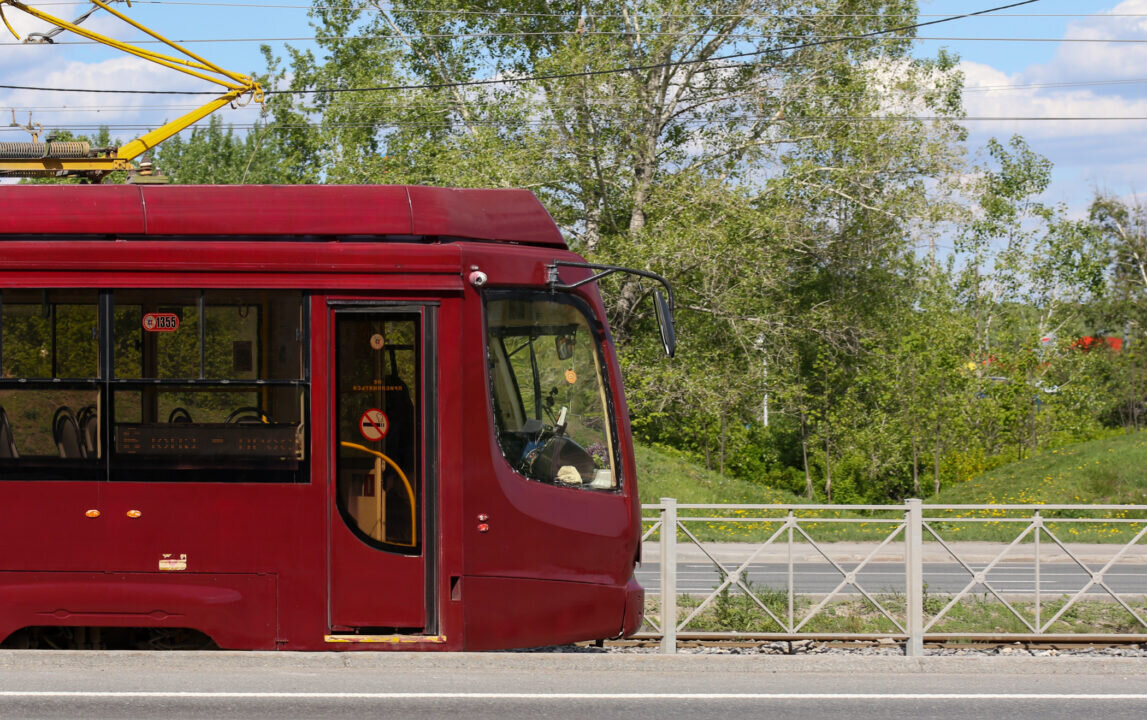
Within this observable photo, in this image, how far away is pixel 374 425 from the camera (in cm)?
788

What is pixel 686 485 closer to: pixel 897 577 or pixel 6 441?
pixel 897 577

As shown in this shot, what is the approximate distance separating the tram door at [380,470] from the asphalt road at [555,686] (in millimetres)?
393

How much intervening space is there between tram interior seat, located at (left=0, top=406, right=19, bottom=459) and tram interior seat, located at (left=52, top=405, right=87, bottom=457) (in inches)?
10.9

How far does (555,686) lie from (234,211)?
380cm

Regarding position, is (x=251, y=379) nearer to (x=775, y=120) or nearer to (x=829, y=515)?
(x=829, y=515)

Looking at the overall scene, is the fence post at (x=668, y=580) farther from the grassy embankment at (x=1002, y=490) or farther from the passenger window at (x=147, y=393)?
the grassy embankment at (x=1002, y=490)

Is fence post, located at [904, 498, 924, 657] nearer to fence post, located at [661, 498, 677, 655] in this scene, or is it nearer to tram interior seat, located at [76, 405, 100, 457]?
fence post, located at [661, 498, 677, 655]

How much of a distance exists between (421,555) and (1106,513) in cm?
1760

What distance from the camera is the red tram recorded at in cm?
777

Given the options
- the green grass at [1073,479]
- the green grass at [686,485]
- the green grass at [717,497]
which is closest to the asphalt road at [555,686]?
the green grass at [717,497]

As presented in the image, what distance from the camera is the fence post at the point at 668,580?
9.06 meters

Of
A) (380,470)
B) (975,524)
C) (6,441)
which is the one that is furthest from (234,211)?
(975,524)

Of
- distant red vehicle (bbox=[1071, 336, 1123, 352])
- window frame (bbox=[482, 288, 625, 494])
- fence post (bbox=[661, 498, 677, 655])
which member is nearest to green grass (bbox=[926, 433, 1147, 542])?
fence post (bbox=[661, 498, 677, 655])

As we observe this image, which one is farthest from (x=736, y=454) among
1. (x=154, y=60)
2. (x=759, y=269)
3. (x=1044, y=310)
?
(x=154, y=60)
